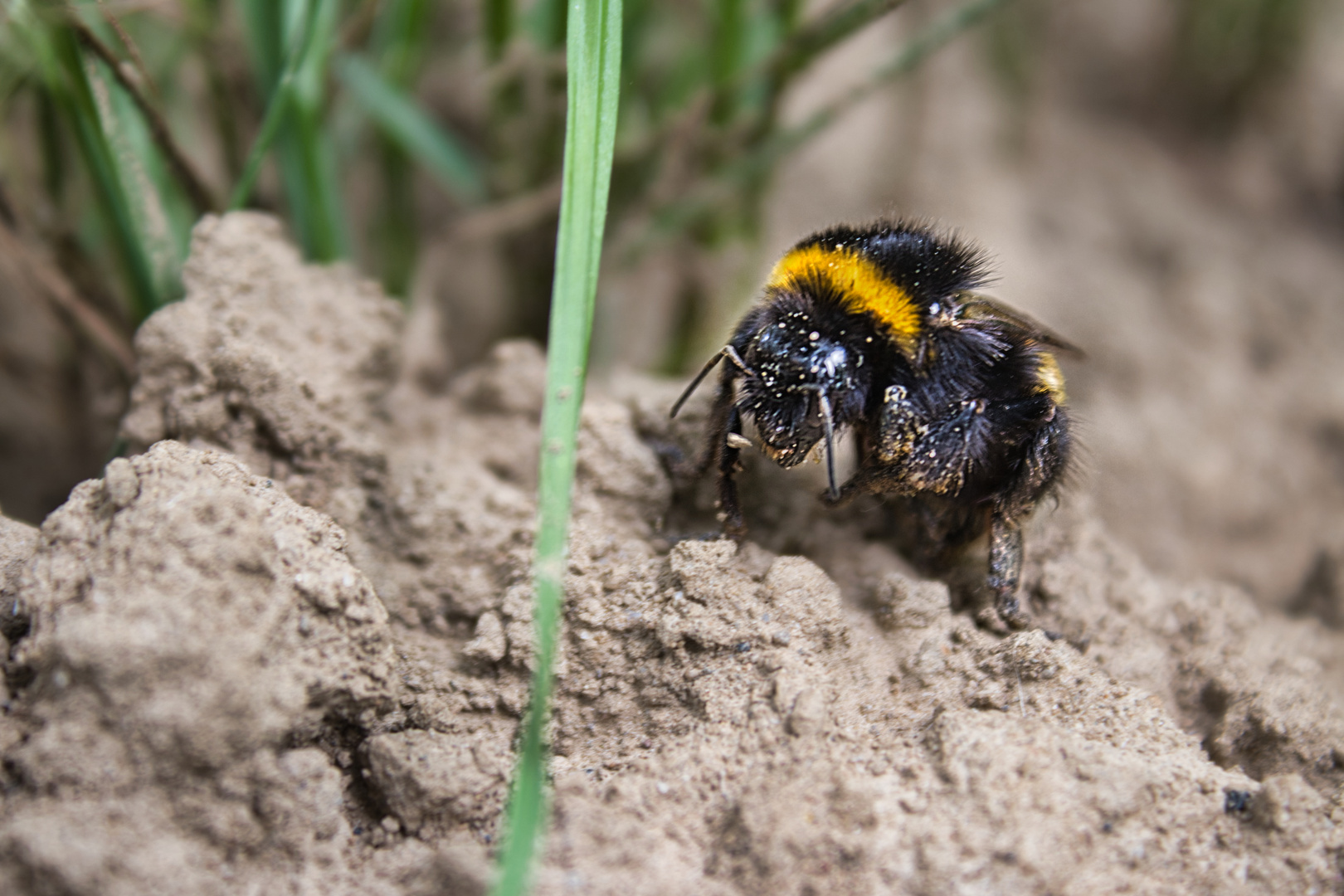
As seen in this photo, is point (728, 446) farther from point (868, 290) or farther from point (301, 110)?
point (301, 110)

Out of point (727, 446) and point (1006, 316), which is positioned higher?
point (1006, 316)

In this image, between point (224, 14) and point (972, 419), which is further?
point (224, 14)

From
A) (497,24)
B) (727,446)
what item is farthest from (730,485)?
(497,24)

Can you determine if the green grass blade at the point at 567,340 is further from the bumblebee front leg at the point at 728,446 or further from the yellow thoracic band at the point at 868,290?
the yellow thoracic band at the point at 868,290

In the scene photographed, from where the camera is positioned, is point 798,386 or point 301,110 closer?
point 798,386

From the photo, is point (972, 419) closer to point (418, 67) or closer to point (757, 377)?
point (757, 377)

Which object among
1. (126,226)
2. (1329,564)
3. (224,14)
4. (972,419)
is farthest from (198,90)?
(1329,564)

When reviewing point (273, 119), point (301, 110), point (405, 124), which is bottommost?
point (273, 119)
